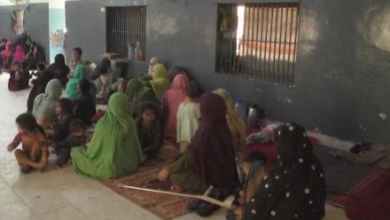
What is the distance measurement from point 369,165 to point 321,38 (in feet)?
6.00

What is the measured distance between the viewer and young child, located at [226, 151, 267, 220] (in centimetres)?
328

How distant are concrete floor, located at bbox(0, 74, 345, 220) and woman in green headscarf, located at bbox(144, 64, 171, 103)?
245 centimetres

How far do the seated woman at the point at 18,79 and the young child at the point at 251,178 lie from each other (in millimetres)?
7526

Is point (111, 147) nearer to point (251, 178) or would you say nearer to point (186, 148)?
point (186, 148)

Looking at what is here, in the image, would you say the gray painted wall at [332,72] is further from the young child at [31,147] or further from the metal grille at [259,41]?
the young child at [31,147]

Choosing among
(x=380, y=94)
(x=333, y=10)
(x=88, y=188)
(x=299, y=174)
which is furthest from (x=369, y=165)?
(x=88, y=188)

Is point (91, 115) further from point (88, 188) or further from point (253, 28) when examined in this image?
point (253, 28)

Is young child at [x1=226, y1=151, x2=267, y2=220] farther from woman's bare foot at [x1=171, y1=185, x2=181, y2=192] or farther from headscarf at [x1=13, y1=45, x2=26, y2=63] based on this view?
headscarf at [x1=13, y1=45, x2=26, y2=63]

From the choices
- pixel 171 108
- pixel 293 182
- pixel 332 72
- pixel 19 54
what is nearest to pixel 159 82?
pixel 171 108

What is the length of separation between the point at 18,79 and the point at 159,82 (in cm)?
425

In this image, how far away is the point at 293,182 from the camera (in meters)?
2.75

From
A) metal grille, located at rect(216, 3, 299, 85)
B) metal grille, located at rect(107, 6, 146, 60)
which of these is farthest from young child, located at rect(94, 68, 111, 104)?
metal grille, located at rect(216, 3, 299, 85)

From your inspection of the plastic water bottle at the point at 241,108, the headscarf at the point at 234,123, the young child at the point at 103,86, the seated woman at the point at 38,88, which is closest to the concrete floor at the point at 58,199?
the headscarf at the point at 234,123

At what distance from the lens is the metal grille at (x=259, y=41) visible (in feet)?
21.0
